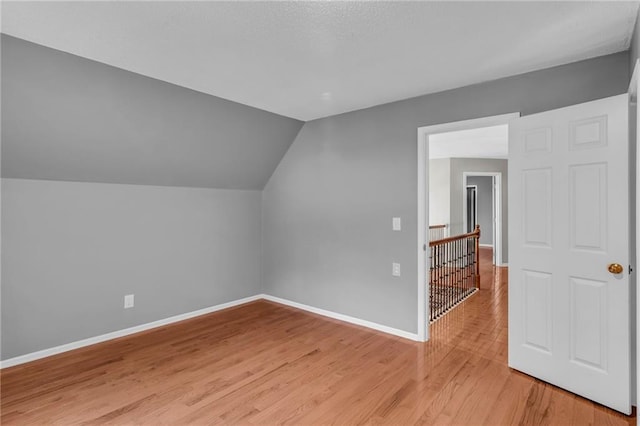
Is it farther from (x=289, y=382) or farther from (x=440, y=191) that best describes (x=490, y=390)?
(x=440, y=191)

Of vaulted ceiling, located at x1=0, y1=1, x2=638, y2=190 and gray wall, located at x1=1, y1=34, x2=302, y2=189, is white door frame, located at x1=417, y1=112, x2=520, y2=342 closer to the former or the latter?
vaulted ceiling, located at x1=0, y1=1, x2=638, y2=190

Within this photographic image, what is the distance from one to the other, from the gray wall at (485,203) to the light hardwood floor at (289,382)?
25.8ft

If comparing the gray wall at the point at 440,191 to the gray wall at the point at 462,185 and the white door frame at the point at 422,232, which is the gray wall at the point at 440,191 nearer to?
the gray wall at the point at 462,185

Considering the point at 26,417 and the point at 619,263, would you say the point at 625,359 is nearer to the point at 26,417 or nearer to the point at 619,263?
the point at 619,263

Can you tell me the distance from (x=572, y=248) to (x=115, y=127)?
3791mm

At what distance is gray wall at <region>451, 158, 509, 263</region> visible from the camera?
7438 millimetres

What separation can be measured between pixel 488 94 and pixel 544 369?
2204mm

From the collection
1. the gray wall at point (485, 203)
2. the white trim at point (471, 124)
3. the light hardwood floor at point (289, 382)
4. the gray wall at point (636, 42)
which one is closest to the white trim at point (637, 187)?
the gray wall at point (636, 42)

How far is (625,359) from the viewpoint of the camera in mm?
2150

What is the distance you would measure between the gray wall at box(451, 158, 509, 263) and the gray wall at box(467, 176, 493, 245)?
3.26 metres

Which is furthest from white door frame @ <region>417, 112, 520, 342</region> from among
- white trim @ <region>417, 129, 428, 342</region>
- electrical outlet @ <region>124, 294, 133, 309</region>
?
electrical outlet @ <region>124, 294, 133, 309</region>

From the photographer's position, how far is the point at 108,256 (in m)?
3.42

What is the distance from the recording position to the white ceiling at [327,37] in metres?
1.84

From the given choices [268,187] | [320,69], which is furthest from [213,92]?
[268,187]
